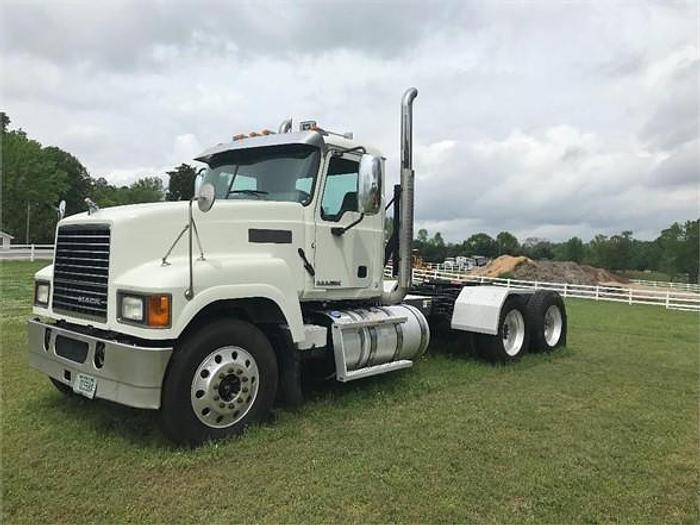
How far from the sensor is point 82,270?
16.8 feet

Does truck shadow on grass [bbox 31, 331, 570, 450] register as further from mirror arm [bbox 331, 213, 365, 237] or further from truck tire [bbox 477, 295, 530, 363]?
mirror arm [bbox 331, 213, 365, 237]

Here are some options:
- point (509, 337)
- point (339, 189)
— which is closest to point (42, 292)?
point (339, 189)

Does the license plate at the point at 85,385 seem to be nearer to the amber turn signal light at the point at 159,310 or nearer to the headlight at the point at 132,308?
the headlight at the point at 132,308

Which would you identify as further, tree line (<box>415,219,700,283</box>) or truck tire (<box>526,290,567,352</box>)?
tree line (<box>415,219,700,283</box>)

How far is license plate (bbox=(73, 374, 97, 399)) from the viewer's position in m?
4.69

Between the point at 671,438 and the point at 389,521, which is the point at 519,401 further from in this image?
the point at 389,521

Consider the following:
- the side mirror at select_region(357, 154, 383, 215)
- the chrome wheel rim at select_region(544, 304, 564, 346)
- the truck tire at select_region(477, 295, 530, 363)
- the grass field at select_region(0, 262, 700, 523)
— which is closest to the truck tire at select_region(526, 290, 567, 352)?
the chrome wheel rim at select_region(544, 304, 564, 346)

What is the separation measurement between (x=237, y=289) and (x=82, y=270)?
143 centimetres

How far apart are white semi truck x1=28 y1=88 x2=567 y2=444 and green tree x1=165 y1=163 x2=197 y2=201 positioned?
19.6 inches

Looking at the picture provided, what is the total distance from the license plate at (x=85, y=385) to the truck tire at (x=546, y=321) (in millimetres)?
6522

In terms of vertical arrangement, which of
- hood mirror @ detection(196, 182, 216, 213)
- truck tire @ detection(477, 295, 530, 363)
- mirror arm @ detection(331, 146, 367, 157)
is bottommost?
truck tire @ detection(477, 295, 530, 363)

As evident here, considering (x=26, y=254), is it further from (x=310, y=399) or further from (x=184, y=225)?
(x=184, y=225)

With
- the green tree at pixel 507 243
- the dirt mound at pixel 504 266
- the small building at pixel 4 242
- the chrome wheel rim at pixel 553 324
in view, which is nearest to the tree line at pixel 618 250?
the green tree at pixel 507 243

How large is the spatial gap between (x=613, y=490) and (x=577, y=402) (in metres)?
2.46
